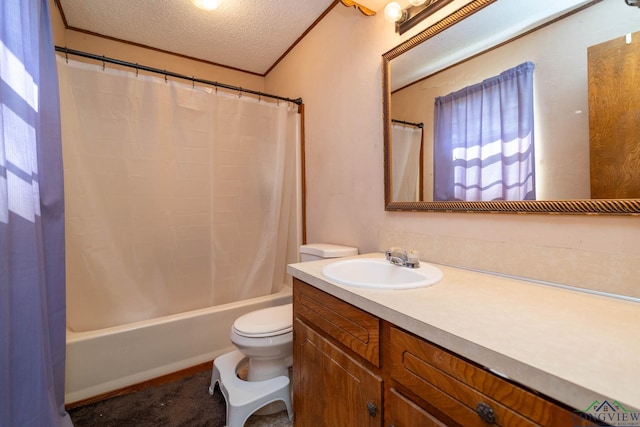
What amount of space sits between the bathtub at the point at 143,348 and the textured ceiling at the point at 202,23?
6.69ft

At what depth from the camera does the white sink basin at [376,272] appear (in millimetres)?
1019

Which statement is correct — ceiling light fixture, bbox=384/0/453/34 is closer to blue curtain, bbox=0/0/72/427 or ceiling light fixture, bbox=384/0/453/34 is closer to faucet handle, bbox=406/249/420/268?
faucet handle, bbox=406/249/420/268

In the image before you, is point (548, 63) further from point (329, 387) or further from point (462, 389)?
point (329, 387)

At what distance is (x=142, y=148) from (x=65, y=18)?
120 cm

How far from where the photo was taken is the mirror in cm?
78

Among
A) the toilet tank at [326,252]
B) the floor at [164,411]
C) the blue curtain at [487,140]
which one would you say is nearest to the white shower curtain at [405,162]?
the blue curtain at [487,140]

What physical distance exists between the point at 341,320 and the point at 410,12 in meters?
1.42

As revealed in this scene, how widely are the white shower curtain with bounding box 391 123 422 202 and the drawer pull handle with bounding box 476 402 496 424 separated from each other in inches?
34.4

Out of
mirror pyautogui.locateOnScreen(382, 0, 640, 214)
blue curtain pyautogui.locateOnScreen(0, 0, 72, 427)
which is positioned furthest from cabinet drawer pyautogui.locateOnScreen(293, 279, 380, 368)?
blue curtain pyautogui.locateOnScreen(0, 0, 72, 427)

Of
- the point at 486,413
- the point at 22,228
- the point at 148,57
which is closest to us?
the point at 486,413

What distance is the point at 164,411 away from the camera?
1397 mm

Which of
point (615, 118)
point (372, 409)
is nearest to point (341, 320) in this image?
point (372, 409)

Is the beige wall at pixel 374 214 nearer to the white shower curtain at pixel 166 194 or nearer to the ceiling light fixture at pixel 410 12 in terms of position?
the ceiling light fixture at pixel 410 12

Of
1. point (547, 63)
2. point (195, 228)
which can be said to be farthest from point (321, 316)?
point (195, 228)
